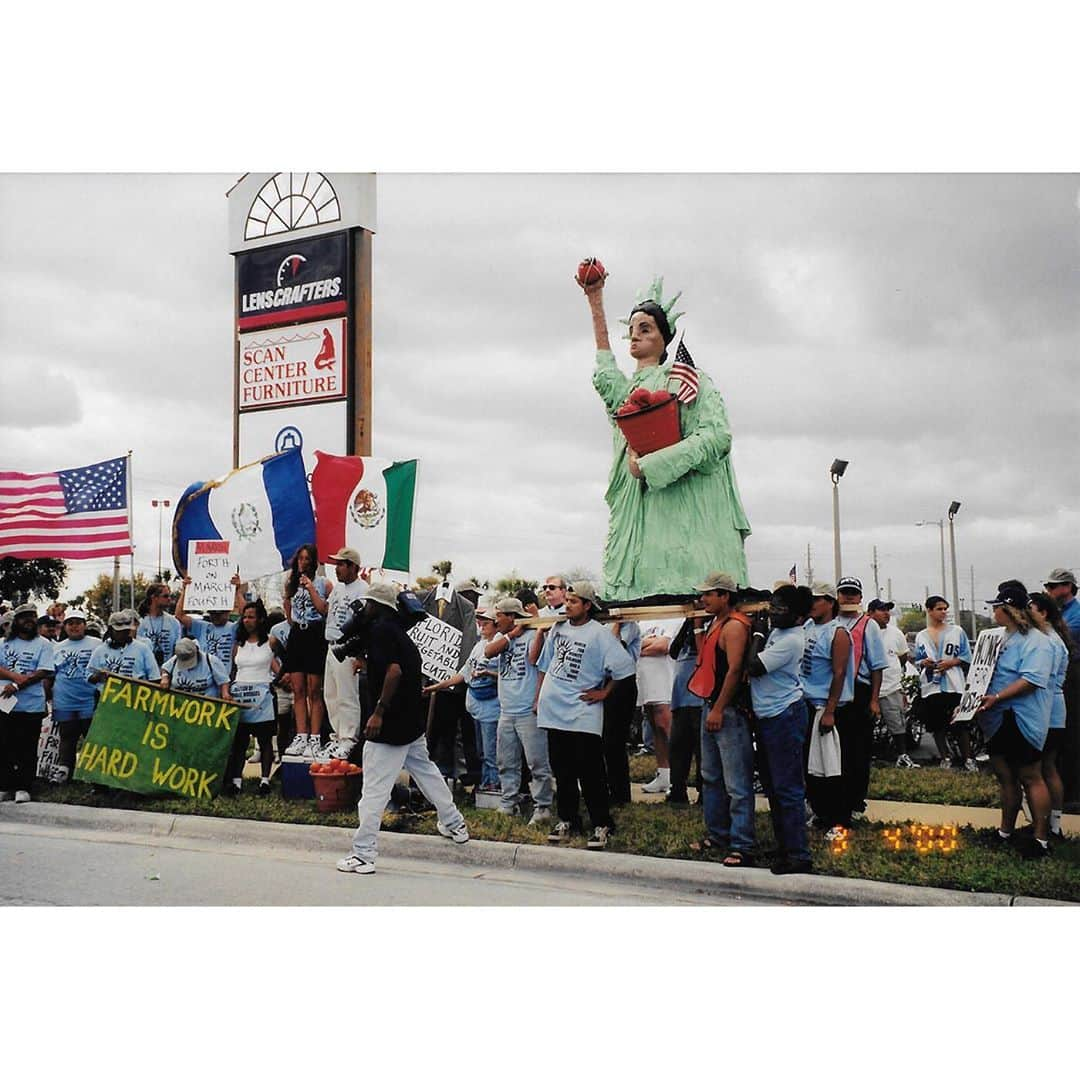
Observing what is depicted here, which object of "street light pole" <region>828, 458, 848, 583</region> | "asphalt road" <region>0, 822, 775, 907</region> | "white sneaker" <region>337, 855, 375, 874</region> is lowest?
"asphalt road" <region>0, 822, 775, 907</region>

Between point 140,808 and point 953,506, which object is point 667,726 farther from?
point 140,808

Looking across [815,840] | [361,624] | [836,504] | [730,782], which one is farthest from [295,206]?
[815,840]

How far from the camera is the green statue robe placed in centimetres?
809

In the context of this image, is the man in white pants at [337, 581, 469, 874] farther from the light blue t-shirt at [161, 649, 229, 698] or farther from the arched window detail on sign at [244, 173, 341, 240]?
the arched window detail on sign at [244, 173, 341, 240]

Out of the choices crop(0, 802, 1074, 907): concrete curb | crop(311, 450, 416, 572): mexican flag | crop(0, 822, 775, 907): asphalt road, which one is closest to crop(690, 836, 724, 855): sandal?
crop(0, 802, 1074, 907): concrete curb

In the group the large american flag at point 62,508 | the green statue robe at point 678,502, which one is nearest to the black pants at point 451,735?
the green statue robe at point 678,502

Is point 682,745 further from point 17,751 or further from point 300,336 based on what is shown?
point 17,751

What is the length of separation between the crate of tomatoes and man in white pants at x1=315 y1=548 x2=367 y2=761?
428 millimetres

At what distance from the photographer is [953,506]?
25.6 ft

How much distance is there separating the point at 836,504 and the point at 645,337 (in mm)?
1703

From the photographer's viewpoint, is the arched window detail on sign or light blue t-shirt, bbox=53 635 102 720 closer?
the arched window detail on sign

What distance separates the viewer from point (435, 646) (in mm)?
9008

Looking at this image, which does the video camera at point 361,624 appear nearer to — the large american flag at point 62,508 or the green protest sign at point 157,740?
the green protest sign at point 157,740

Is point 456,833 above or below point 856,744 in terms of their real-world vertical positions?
below
